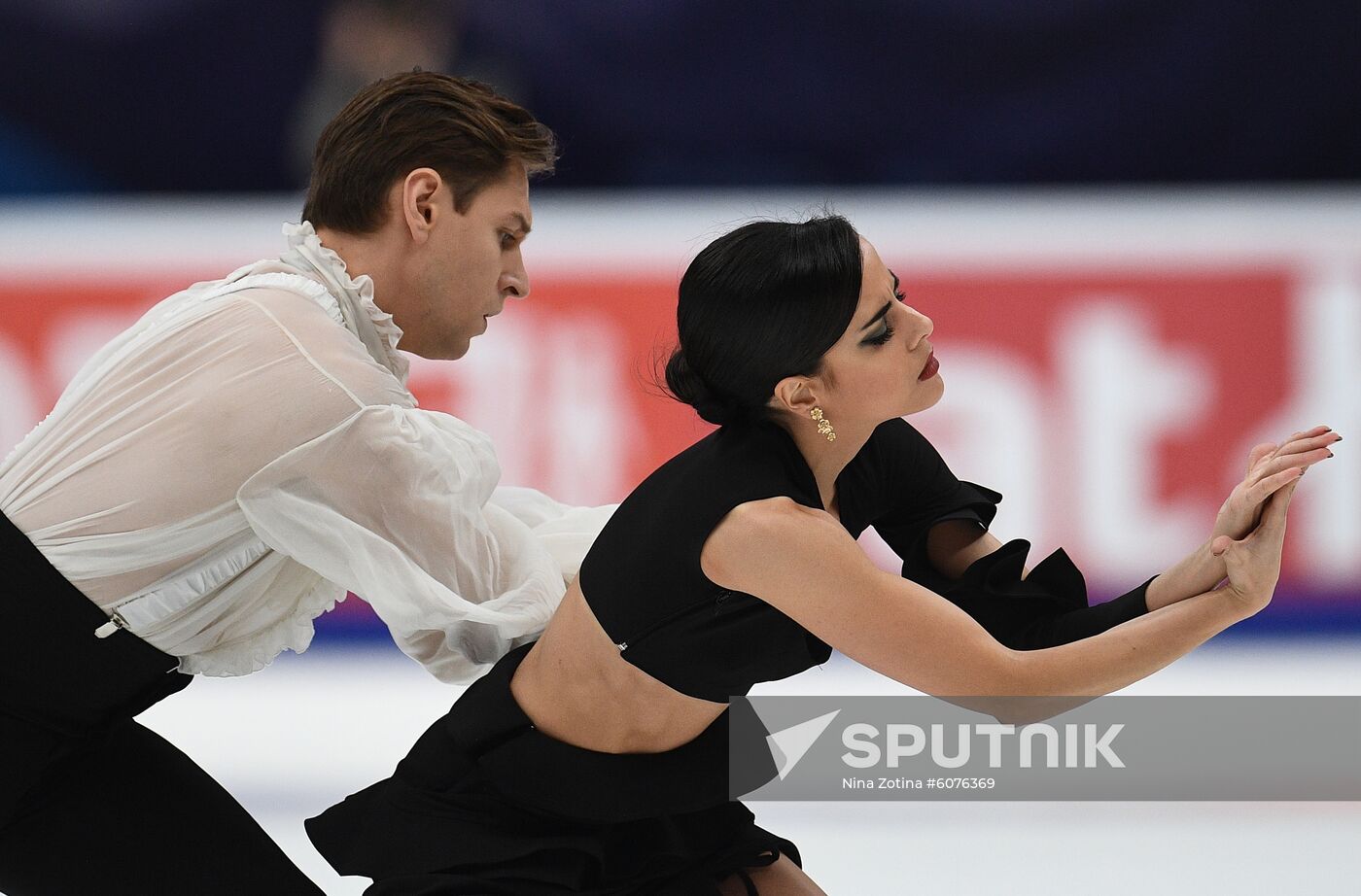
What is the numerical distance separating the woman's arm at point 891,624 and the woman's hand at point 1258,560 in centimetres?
6

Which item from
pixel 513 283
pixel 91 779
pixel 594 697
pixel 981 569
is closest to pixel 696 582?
pixel 594 697

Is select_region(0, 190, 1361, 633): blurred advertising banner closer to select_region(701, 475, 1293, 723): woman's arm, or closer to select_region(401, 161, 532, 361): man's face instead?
select_region(401, 161, 532, 361): man's face

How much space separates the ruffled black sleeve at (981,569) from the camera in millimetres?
2057

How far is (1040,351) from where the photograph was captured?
4.27 meters

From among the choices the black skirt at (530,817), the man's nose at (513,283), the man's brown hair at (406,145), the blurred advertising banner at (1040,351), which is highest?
the blurred advertising banner at (1040,351)

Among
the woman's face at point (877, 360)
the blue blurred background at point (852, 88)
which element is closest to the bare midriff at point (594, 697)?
the woman's face at point (877, 360)

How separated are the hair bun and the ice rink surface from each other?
4.10ft

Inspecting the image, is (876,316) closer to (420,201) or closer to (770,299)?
(770,299)

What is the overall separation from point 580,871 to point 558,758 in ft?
0.43

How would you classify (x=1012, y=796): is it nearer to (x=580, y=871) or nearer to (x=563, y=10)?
(x=580, y=871)

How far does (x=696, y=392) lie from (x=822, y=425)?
153 millimetres

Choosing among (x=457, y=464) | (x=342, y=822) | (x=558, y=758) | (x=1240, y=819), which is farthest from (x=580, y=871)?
(x=1240, y=819)

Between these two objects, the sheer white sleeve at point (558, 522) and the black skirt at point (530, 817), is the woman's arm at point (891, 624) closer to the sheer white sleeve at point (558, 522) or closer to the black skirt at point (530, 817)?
the black skirt at point (530, 817)

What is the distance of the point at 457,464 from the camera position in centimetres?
198
